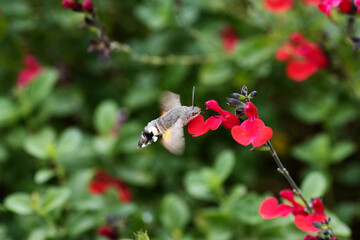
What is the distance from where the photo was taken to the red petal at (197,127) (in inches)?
35.4

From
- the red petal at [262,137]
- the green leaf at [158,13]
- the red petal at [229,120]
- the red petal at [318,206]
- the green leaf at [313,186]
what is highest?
the green leaf at [158,13]

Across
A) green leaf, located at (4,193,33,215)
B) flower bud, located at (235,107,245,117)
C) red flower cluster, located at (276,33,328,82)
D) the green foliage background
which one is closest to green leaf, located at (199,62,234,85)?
the green foliage background

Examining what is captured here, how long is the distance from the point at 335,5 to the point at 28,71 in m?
1.46

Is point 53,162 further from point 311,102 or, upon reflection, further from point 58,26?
point 311,102

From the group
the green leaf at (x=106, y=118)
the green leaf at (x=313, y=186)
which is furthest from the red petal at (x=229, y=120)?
the green leaf at (x=106, y=118)

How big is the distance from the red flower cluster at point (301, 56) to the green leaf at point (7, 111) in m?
1.05

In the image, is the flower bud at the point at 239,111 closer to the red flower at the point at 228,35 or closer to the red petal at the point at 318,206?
the red petal at the point at 318,206

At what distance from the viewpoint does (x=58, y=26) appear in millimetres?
2289

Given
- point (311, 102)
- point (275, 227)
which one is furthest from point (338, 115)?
point (275, 227)

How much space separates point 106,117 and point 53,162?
10.5 inches

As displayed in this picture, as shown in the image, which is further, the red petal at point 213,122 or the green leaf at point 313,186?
the green leaf at point 313,186

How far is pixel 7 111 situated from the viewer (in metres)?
1.72

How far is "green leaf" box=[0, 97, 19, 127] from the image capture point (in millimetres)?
1699

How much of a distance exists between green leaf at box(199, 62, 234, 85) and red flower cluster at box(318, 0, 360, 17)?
77 centimetres
